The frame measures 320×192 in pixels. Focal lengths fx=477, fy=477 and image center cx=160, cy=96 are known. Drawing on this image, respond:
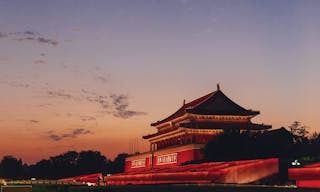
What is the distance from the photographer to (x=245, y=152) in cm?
4884

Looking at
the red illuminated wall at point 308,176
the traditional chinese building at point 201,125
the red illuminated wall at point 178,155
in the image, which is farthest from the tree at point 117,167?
the red illuminated wall at point 308,176

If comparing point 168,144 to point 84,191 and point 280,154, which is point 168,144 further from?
point 84,191

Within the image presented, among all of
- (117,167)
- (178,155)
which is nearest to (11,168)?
(117,167)

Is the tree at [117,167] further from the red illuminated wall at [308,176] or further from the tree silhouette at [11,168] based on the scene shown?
the red illuminated wall at [308,176]

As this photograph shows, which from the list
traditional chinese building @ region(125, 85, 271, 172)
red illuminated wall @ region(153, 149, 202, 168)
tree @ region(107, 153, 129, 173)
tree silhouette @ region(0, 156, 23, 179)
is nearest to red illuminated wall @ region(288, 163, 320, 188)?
red illuminated wall @ region(153, 149, 202, 168)

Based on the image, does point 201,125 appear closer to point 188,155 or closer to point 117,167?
point 188,155

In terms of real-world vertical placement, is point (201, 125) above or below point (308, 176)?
above

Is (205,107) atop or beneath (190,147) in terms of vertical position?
atop

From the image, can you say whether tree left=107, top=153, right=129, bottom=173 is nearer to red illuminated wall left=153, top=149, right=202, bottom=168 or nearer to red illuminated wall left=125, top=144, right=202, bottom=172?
red illuminated wall left=125, top=144, right=202, bottom=172

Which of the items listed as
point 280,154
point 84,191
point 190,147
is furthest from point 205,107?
point 84,191

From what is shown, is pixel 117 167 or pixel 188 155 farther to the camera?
pixel 117 167

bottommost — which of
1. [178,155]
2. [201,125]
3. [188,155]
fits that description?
[188,155]

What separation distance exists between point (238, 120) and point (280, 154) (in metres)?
18.1

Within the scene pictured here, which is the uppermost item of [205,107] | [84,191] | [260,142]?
[205,107]
